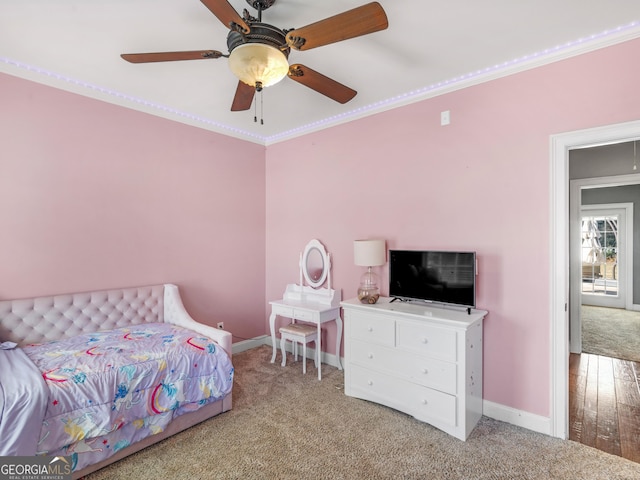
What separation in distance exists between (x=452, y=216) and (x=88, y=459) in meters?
3.09

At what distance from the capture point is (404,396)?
2652 mm

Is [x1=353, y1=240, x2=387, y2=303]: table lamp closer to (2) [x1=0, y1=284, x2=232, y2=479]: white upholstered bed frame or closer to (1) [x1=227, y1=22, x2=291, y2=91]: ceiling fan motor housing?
(2) [x1=0, y1=284, x2=232, y2=479]: white upholstered bed frame

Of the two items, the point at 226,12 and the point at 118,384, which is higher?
the point at 226,12

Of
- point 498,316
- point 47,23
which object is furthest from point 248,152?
point 498,316

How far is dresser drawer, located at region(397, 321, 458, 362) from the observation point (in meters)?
2.43

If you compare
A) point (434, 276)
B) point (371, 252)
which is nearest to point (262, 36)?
point (371, 252)

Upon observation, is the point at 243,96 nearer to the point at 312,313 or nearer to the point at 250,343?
the point at 312,313

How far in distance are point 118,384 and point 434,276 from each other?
2419mm

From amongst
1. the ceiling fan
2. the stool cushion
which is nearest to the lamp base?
the stool cushion

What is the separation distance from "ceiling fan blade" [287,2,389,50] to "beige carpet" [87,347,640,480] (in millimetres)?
2431

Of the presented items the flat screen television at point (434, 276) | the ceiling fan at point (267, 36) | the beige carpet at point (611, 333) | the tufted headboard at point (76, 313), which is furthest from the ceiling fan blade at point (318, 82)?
the beige carpet at point (611, 333)

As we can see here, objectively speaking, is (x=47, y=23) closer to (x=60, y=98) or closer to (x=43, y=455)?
(x=60, y=98)

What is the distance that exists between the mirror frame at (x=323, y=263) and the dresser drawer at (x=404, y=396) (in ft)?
3.66

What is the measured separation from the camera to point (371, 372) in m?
2.86
